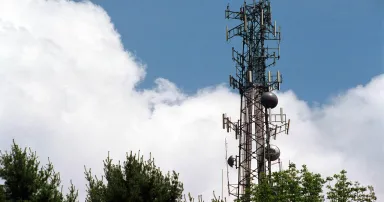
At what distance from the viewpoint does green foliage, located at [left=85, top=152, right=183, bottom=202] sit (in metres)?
27.9

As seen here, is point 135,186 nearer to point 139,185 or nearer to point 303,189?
point 139,185

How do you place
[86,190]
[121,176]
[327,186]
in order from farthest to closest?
[327,186] → [86,190] → [121,176]

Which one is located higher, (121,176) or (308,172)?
(308,172)

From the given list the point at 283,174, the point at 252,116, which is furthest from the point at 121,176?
the point at 252,116

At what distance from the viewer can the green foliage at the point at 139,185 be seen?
91.5 feet

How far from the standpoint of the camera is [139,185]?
2797cm

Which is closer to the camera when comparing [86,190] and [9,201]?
[9,201]

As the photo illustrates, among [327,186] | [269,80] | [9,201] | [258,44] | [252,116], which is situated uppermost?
[258,44]

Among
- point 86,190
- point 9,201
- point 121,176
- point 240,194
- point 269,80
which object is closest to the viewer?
point 121,176

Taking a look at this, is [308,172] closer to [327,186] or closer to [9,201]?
[327,186]

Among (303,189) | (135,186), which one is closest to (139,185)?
(135,186)

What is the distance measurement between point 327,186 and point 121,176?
19.2m

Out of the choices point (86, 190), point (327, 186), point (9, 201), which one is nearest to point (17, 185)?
point (9, 201)

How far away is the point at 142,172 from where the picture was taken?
93.4ft
